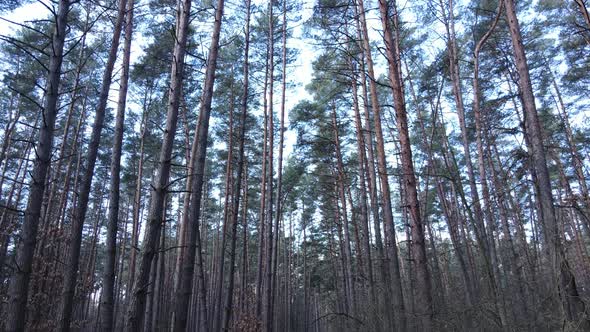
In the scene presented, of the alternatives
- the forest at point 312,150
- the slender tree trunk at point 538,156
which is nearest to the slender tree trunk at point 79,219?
the forest at point 312,150

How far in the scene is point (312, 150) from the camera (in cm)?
1698

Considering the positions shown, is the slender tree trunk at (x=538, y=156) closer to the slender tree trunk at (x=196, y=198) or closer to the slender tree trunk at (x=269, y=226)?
the slender tree trunk at (x=196, y=198)

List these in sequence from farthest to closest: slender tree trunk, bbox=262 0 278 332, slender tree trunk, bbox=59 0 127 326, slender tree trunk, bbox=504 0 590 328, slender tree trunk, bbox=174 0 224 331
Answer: slender tree trunk, bbox=262 0 278 332 < slender tree trunk, bbox=59 0 127 326 < slender tree trunk, bbox=174 0 224 331 < slender tree trunk, bbox=504 0 590 328

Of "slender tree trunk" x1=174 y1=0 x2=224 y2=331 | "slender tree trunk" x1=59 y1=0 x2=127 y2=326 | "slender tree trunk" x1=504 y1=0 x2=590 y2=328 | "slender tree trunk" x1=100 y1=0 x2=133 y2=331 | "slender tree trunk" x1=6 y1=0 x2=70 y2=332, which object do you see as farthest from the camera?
"slender tree trunk" x1=59 y1=0 x2=127 y2=326

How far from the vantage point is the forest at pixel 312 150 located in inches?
186

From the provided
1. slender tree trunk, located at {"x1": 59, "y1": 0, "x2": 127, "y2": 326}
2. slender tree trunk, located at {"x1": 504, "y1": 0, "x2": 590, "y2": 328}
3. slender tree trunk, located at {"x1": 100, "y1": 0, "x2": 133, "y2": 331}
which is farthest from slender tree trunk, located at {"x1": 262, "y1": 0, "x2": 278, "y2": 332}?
slender tree trunk, located at {"x1": 504, "y1": 0, "x2": 590, "y2": 328}

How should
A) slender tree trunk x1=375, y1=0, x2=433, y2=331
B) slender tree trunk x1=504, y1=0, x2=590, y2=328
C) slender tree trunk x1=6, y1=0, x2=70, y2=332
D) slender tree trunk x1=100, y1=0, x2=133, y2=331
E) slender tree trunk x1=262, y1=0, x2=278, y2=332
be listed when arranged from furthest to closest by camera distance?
slender tree trunk x1=262, y1=0, x2=278, y2=332
slender tree trunk x1=100, y1=0, x2=133, y2=331
slender tree trunk x1=504, y1=0, x2=590, y2=328
slender tree trunk x1=375, y1=0, x2=433, y2=331
slender tree trunk x1=6, y1=0, x2=70, y2=332

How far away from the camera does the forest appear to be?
186 inches

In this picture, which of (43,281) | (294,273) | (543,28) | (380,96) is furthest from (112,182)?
(294,273)

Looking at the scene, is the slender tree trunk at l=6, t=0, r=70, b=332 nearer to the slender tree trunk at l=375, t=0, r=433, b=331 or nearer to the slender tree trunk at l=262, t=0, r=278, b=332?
the slender tree trunk at l=375, t=0, r=433, b=331

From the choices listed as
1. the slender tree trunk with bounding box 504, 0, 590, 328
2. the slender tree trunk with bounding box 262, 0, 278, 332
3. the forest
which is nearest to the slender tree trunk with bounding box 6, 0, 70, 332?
the forest

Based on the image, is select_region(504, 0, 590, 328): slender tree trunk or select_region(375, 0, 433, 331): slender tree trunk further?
select_region(504, 0, 590, 328): slender tree trunk

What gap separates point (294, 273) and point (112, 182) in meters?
35.4

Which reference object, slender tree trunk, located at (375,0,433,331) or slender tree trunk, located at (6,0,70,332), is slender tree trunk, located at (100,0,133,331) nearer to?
slender tree trunk, located at (6,0,70,332)
